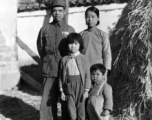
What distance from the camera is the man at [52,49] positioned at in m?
4.07

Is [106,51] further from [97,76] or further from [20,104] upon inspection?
[20,104]

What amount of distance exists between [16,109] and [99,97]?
7.72ft

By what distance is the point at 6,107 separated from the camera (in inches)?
213

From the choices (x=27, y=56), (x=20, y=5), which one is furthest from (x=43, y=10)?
(x=27, y=56)

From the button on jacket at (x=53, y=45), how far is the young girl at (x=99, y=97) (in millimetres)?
690

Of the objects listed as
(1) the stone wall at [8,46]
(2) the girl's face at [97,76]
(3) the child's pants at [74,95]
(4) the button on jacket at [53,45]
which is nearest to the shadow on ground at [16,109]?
(1) the stone wall at [8,46]

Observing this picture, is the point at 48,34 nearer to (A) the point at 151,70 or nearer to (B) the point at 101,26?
(A) the point at 151,70

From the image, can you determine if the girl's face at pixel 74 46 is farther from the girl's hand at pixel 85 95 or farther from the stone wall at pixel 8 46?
the stone wall at pixel 8 46

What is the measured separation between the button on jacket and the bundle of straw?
1148 millimetres

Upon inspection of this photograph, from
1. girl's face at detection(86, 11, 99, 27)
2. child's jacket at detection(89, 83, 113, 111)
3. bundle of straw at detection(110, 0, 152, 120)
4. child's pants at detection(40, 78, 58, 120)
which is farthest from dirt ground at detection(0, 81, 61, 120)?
girl's face at detection(86, 11, 99, 27)

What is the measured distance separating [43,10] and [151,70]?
340 centimetres

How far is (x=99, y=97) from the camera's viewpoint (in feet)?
11.4

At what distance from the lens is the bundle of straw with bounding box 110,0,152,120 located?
14.8 ft

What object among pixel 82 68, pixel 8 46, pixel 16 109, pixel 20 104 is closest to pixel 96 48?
pixel 82 68
